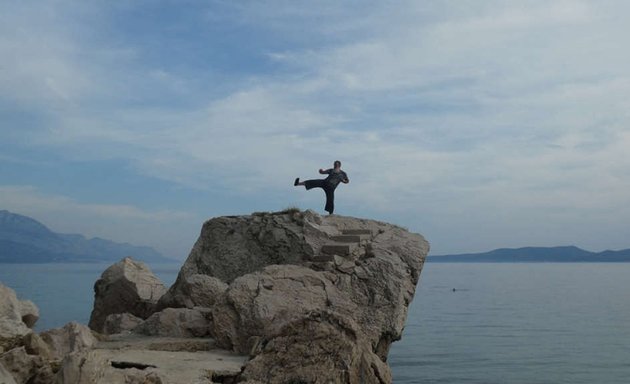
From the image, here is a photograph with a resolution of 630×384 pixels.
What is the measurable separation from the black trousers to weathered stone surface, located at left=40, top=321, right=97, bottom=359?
8.84 m

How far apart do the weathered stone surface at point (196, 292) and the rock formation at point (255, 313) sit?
A: 0.02 metres

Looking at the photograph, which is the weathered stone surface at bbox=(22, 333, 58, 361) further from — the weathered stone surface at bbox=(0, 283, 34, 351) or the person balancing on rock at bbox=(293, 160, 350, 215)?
the person balancing on rock at bbox=(293, 160, 350, 215)

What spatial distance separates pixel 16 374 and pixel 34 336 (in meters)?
1.27

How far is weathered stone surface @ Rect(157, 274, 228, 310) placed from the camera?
15.5 meters

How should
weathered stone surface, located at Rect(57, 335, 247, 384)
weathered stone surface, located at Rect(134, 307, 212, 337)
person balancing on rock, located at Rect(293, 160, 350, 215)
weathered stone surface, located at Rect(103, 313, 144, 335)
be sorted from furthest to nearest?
person balancing on rock, located at Rect(293, 160, 350, 215)
weathered stone surface, located at Rect(103, 313, 144, 335)
weathered stone surface, located at Rect(134, 307, 212, 337)
weathered stone surface, located at Rect(57, 335, 247, 384)

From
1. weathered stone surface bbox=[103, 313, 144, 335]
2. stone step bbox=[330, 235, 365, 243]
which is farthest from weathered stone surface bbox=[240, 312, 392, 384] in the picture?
stone step bbox=[330, 235, 365, 243]

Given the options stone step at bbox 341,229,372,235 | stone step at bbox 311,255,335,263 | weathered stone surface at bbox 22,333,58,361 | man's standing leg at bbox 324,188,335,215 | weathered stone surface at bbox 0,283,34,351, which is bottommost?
weathered stone surface at bbox 22,333,58,361

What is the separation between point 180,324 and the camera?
1396 centimetres

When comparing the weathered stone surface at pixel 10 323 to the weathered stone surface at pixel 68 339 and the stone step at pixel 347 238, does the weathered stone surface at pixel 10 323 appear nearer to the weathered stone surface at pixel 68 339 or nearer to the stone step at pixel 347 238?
the weathered stone surface at pixel 68 339

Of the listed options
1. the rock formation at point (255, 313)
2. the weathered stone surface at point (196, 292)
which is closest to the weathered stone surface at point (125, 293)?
the rock formation at point (255, 313)

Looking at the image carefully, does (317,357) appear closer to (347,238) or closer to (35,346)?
(35,346)

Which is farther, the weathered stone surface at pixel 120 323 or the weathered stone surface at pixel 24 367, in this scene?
the weathered stone surface at pixel 120 323

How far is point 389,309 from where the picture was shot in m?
15.5

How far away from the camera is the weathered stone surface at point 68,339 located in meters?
11.9
